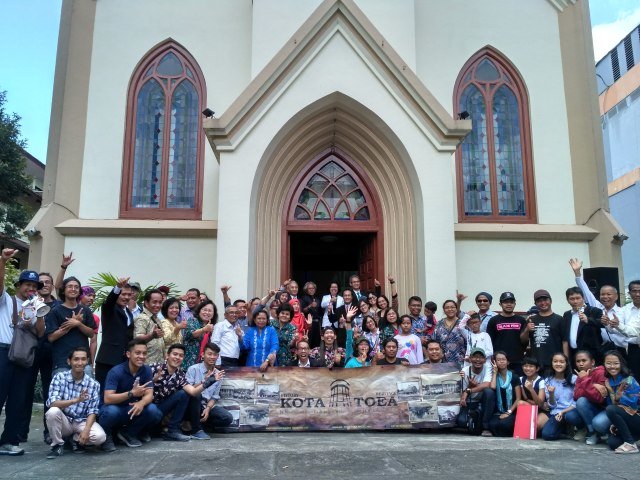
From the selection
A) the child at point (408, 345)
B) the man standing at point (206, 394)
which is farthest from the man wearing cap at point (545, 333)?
the man standing at point (206, 394)

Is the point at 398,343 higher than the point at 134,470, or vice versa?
the point at 398,343

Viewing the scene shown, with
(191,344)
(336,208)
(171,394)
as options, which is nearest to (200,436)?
(171,394)

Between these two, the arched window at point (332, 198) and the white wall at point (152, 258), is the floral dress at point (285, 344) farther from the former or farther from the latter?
the arched window at point (332, 198)

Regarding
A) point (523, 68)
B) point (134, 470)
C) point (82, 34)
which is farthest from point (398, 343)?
point (82, 34)

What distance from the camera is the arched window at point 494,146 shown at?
1220 centimetres

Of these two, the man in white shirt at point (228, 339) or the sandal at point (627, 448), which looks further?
the man in white shirt at point (228, 339)

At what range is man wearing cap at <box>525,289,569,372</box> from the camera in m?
7.39

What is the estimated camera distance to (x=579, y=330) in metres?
7.41

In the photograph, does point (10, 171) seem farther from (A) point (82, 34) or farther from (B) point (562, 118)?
(B) point (562, 118)

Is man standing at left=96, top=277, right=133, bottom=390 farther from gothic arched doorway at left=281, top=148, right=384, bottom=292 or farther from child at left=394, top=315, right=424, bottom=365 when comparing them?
gothic arched doorway at left=281, top=148, right=384, bottom=292

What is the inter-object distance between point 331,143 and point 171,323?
5.95m

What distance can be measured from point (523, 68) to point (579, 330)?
7340mm

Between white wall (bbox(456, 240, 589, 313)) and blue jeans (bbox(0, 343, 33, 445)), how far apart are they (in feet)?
27.2

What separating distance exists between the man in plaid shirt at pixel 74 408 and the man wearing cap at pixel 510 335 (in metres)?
5.17
